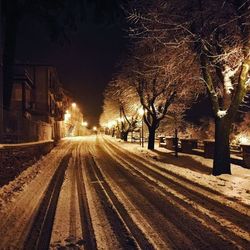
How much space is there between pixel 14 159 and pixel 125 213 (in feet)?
27.8

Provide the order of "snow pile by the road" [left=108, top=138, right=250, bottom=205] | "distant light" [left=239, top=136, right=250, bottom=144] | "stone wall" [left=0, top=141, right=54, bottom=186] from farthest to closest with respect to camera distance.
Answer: "distant light" [left=239, top=136, right=250, bottom=144] < "stone wall" [left=0, top=141, right=54, bottom=186] < "snow pile by the road" [left=108, top=138, right=250, bottom=205]

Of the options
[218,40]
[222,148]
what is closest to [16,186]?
[222,148]

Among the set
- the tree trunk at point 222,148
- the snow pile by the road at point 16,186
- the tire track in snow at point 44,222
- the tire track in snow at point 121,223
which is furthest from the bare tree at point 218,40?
the snow pile by the road at point 16,186

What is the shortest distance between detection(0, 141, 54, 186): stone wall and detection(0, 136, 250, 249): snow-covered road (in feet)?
1.48

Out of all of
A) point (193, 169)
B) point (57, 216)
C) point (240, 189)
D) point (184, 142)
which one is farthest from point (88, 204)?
point (184, 142)

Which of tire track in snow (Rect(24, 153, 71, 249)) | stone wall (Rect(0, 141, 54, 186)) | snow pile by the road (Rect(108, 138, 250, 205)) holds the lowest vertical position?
tire track in snow (Rect(24, 153, 71, 249))

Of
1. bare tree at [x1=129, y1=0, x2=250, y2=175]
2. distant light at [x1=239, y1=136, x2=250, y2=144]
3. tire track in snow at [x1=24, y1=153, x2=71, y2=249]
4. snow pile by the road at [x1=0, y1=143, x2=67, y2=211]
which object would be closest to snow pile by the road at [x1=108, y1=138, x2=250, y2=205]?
bare tree at [x1=129, y1=0, x2=250, y2=175]

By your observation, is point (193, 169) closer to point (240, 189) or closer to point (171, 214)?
point (240, 189)

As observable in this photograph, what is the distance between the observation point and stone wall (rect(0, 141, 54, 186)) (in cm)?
1337

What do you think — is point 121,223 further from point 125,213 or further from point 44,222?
point 44,222

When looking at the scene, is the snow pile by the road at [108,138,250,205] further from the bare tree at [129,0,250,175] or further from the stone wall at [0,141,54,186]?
the stone wall at [0,141,54,186]

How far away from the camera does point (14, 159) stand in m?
15.6

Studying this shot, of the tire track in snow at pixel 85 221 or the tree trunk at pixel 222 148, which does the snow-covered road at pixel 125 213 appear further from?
the tree trunk at pixel 222 148

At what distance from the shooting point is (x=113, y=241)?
6410mm
